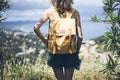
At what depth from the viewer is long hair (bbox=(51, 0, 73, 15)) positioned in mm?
6984

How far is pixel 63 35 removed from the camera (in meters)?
6.95

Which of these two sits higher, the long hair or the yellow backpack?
the long hair

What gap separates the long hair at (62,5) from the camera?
6.98 meters

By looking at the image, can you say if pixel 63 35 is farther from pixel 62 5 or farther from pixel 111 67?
pixel 111 67

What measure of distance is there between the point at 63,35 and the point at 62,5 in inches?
20.2

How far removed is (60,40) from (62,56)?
28 cm

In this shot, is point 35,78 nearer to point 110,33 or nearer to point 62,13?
point 110,33

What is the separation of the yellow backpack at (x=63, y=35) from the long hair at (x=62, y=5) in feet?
0.31

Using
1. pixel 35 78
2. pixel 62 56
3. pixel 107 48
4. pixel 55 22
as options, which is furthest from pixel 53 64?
pixel 35 78

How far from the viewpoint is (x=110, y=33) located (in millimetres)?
9688

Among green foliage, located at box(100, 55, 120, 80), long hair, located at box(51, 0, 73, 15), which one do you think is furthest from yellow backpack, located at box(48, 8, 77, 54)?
green foliage, located at box(100, 55, 120, 80)

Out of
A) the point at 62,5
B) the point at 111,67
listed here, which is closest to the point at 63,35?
the point at 62,5

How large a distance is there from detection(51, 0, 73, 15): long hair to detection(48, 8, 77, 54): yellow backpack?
0.10 metres

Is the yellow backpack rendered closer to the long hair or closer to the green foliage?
the long hair
